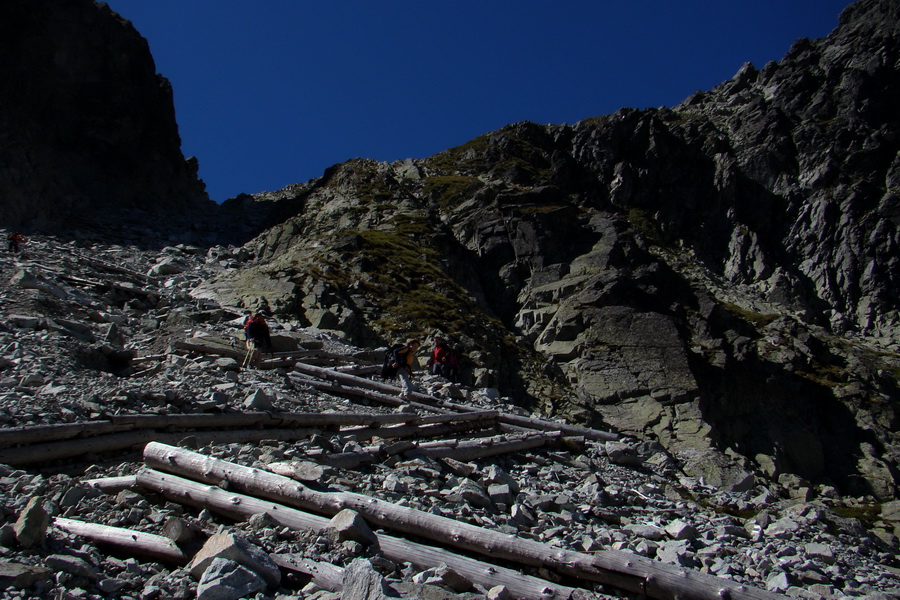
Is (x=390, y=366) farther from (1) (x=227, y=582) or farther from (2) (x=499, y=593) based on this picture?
(1) (x=227, y=582)


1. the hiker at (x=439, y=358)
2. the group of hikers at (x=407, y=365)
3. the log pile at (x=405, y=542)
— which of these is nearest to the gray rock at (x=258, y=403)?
the log pile at (x=405, y=542)

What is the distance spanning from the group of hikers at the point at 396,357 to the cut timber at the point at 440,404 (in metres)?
0.63

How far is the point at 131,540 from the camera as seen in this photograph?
633 cm

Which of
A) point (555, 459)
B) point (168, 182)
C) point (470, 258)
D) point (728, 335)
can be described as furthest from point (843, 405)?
point (168, 182)

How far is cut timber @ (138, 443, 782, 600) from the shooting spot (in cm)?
615

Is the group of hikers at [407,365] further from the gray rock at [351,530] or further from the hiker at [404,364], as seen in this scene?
the gray rock at [351,530]

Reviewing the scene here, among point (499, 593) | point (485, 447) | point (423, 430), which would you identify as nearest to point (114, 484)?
point (499, 593)

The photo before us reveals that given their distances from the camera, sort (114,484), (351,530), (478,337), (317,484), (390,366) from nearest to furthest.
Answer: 1. (351,530)
2. (317,484)
3. (114,484)
4. (390,366)
5. (478,337)

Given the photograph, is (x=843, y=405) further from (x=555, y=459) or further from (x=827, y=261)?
(x=827, y=261)

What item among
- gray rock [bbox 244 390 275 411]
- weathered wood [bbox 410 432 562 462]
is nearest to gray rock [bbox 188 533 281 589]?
weathered wood [bbox 410 432 562 462]

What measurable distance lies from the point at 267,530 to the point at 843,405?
47850mm

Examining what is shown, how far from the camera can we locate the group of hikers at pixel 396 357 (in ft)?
65.0

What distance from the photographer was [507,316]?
4809cm

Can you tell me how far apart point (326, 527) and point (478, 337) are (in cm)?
3105
